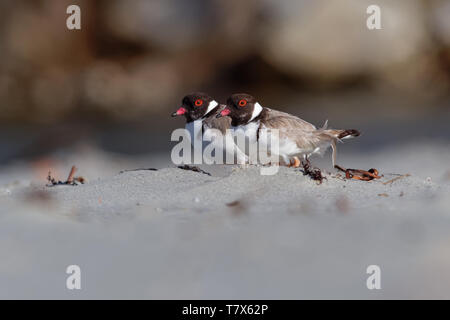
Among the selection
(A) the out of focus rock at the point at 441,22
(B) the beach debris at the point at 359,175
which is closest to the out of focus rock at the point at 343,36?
(A) the out of focus rock at the point at 441,22

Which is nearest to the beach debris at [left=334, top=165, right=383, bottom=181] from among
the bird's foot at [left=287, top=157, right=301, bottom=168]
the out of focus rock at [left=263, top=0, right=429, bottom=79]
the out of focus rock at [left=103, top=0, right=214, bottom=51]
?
the bird's foot at [left=287, top=157, right=301, bottom=168]

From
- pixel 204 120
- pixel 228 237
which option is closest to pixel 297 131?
pixel 204 120

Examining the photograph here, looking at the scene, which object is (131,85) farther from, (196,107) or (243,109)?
(243,109)

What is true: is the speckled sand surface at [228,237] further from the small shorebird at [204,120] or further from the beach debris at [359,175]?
the small shorebird at [204,120]

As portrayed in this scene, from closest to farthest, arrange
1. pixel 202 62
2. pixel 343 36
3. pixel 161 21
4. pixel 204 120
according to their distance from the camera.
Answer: pixel 204 120
pixel 343 36
pixel 161 21
pixel 202 62

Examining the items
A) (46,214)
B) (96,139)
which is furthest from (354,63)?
(46,214)
